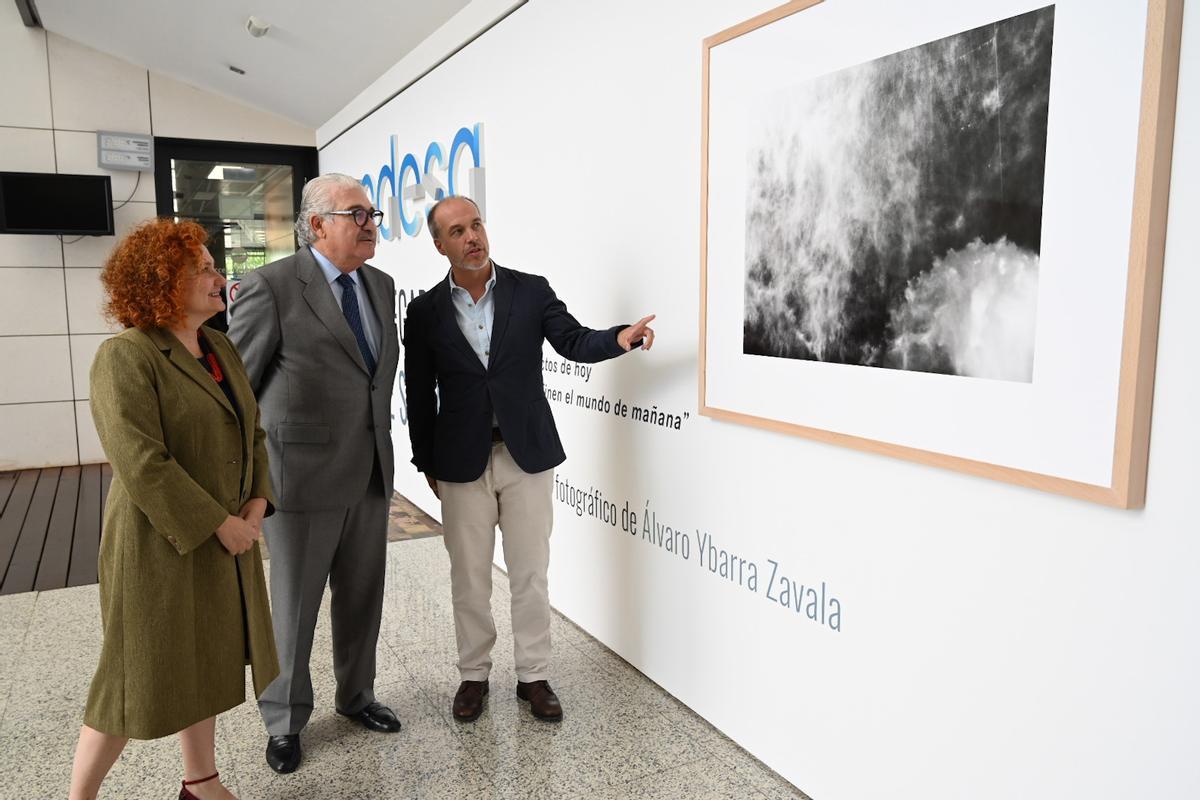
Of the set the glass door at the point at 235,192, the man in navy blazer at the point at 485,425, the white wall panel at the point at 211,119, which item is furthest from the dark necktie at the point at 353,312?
the white wall panel at the point at 211,119

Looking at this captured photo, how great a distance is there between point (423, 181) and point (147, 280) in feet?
10.7

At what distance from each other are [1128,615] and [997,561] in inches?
10.5

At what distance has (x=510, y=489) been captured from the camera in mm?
2742

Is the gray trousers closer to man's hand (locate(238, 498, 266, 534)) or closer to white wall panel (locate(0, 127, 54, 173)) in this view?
man's hand (locate(238, 498, 266, 534))

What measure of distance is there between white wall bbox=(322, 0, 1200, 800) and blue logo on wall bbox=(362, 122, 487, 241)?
16 cm

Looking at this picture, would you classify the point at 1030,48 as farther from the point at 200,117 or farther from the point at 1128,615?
the point at 200,117

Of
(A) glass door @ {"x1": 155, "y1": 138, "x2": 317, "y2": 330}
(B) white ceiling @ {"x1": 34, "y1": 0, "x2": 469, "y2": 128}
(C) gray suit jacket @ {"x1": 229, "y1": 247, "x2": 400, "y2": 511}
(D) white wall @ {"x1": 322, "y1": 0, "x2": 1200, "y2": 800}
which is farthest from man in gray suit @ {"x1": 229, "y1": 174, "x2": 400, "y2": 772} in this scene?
(A) glass door @ {"x1": 155, "y1": 138, "x2": 317, "y2": 330}

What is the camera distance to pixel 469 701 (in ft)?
9.02

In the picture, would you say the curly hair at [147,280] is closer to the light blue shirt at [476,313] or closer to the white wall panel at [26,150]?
the light blue shirt at [476,313]

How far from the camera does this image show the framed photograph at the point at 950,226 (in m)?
1.45

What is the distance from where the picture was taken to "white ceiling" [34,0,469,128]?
4891 mm

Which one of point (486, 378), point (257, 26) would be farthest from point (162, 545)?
point (257, 26)

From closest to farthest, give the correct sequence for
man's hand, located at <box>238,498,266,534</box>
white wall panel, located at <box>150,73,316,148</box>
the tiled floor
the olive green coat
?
the olive green coat
man's hand, located at <box>238,498,266,534</box>
the tiled floor
white wall panel, located at <box>150,73,316,148</box>

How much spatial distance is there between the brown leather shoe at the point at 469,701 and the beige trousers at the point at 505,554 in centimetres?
3
